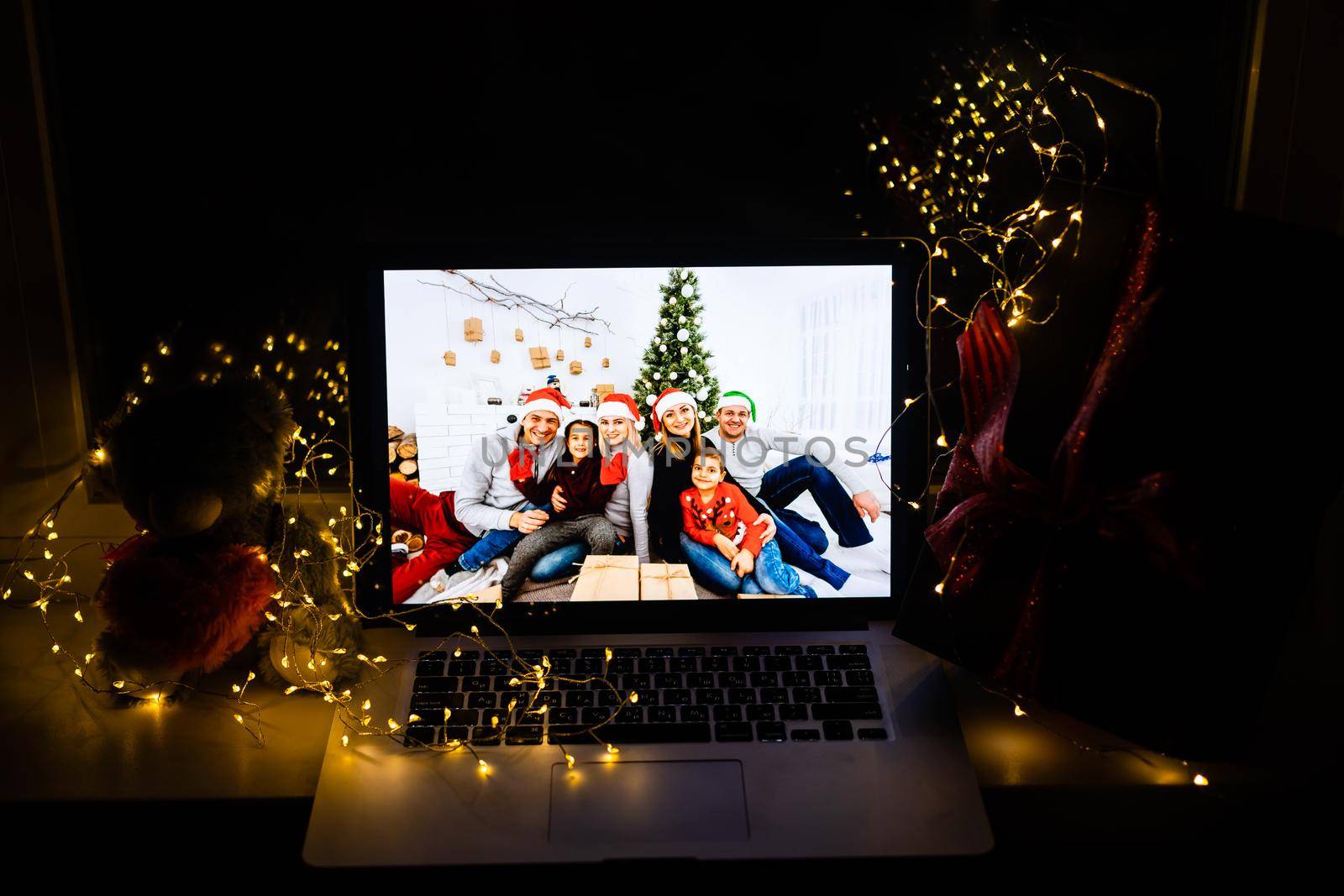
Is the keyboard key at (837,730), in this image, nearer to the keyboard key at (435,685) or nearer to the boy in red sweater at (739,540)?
the boy in red sweater at (739,540)

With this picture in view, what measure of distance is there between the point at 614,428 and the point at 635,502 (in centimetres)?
9

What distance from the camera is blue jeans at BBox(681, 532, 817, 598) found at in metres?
0.86

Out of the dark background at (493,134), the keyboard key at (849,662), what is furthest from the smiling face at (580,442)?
the keyboard key at (849,662)

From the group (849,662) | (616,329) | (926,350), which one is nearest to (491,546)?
(616,329)

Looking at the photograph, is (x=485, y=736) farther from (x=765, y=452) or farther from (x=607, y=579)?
(x=765, y=452)

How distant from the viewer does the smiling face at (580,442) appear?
0.85 m

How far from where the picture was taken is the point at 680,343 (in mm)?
842

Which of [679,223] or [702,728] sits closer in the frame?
[702,728]

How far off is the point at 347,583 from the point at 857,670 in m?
0.57

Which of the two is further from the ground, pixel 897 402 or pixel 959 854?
pixel 897 402

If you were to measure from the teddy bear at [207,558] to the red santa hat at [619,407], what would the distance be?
33 cm

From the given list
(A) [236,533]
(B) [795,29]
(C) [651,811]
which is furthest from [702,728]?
(B) [795,29]

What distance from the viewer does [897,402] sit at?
0.85 meters

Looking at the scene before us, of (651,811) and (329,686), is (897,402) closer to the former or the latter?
(651,811)
